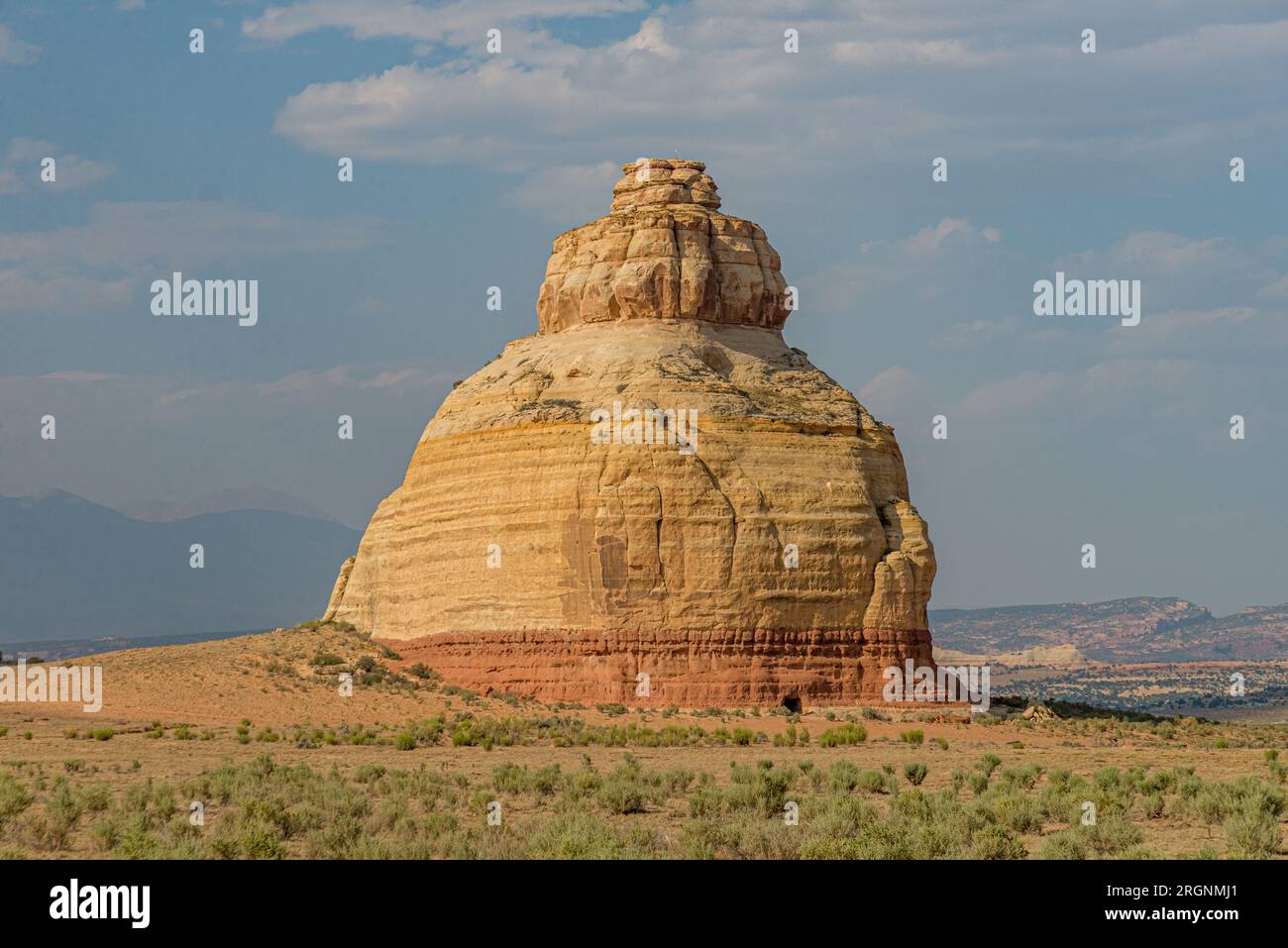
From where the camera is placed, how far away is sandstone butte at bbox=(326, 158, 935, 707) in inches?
1790

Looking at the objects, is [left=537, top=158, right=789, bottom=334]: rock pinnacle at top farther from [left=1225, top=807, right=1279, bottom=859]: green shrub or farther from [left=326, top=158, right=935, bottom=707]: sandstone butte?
[left=1225, top=807, right=1279, bottom=859]: green shrub

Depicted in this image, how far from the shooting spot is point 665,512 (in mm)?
45625

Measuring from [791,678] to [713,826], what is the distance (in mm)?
26170
